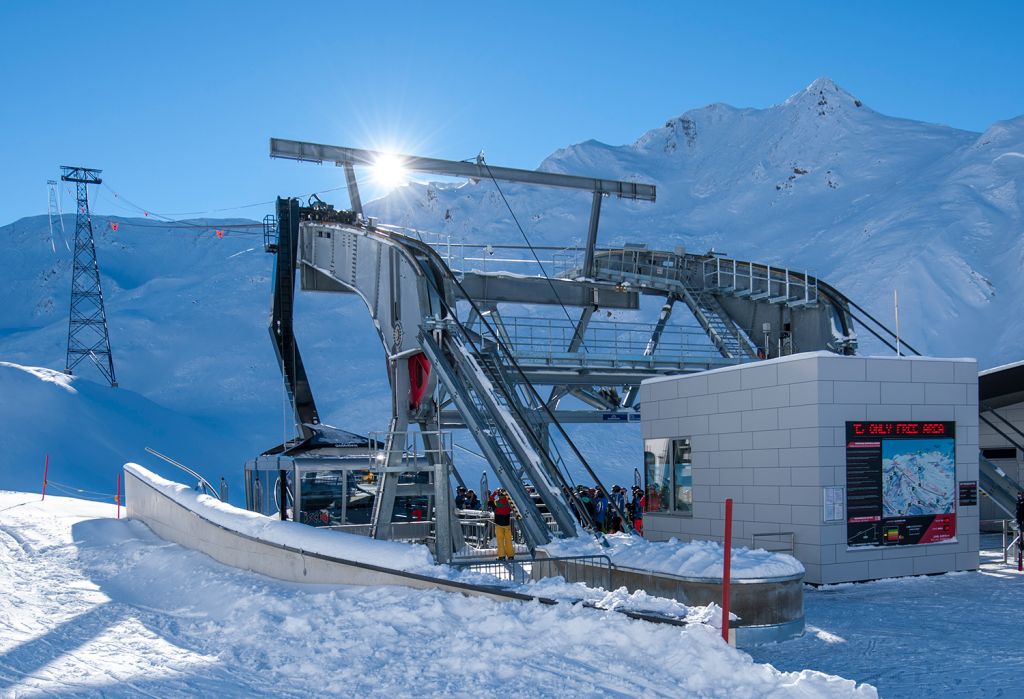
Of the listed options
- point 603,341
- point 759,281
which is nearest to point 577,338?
point 759,281

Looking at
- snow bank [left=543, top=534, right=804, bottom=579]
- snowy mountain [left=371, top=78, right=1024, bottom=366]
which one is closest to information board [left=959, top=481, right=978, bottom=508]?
snow bank [left=543, top=534, right=804, bottom=579]

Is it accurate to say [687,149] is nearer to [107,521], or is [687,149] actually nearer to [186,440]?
[186,440]

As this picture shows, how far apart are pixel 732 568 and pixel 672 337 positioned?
7089 cm

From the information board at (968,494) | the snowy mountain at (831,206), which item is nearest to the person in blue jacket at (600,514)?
the information board at (968,494)

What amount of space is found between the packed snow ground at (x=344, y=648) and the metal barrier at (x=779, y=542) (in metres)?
7.53

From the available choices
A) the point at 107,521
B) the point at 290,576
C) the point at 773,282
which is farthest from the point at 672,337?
the point at 290,576

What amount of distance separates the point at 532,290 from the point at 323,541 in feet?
68.5

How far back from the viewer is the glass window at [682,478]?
18.5m

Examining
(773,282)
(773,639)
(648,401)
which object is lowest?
(773,639)

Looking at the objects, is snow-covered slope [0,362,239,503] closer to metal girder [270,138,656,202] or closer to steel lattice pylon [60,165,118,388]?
steel lattice pylon [60,165,118,388]

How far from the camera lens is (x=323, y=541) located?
1212 cm

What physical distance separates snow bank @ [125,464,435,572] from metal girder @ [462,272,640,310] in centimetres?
1699

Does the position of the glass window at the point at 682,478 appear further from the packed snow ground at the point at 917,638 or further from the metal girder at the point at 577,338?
the metal girder at the point at 577,338

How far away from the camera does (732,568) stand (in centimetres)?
1164
